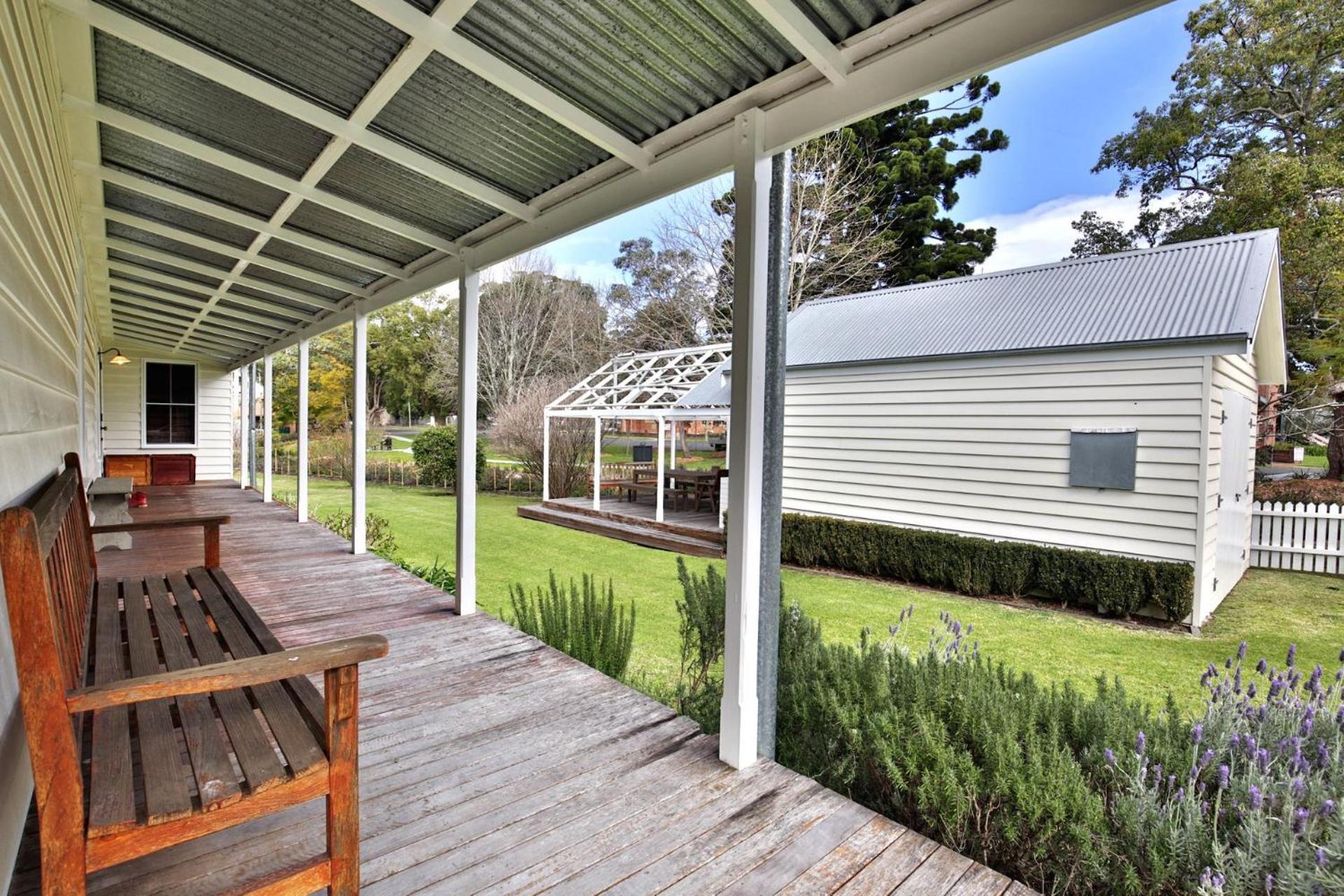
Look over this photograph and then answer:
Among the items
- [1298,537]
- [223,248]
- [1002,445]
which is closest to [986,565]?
[1002,445]

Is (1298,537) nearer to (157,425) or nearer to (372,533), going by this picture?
(372,533)

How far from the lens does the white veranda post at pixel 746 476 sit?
2414 mm

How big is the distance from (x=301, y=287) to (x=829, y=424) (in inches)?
249

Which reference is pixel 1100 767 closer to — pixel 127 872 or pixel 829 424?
pixel 127 872

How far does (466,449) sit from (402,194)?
1.70 m

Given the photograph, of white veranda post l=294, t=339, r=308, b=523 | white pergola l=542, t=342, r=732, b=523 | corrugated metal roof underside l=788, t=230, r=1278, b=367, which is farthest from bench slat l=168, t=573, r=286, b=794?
white pergola l=542, t=342, r=732, b=523

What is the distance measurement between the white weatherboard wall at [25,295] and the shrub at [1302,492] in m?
11.8

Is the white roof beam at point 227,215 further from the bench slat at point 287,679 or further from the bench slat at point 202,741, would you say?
the bench slat at point 202,741

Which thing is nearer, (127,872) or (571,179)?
(127,872)

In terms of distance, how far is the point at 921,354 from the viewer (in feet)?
24.8

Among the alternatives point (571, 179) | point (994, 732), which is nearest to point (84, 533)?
point (571, 179)

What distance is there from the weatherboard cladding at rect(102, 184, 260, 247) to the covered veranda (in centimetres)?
3

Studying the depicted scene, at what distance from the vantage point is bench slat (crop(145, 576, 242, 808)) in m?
1.30

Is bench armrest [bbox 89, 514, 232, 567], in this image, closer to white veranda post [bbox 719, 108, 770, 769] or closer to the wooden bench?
the wooden bench
